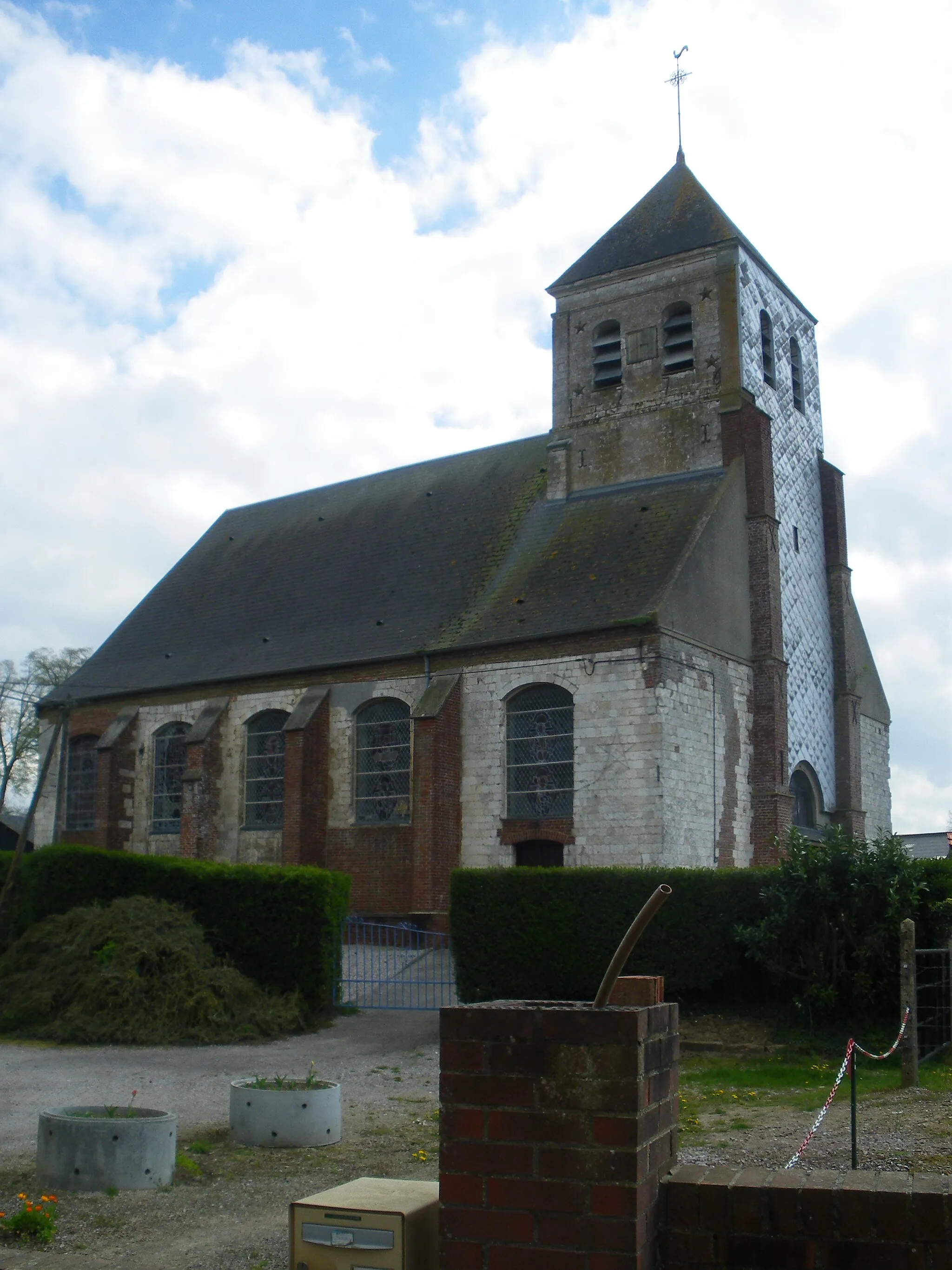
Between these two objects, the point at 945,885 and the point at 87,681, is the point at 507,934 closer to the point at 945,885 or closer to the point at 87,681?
the point at 945,885

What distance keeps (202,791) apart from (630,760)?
434 inches

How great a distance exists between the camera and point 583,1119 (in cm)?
289

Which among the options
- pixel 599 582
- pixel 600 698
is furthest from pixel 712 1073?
pixel 599 582

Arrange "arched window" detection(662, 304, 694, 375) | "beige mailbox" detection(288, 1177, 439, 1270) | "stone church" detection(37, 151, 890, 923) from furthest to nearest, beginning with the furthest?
1. "arched window" detection(662, 304, 694, 375)
2. "stone church" detection(37, 151, 890, 923)
3. "beige mailbox" detection(288, 1177, 439, 1270)

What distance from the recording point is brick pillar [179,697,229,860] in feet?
90.9

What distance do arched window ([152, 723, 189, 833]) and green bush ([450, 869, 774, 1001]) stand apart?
602 inches

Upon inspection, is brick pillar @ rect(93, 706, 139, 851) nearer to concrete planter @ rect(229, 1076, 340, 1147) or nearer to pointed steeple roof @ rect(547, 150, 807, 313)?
pointed steeple roof @ rect(547, 150, 807, 313)

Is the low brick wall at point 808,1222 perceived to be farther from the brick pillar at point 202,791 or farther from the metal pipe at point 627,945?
the brick pillar at point 202,791

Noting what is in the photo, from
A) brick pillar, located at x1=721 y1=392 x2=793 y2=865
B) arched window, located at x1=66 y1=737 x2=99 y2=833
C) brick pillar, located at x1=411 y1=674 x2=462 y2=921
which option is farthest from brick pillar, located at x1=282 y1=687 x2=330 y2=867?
brick pillar, located at x1=721 y1=392 x2=793 y2=865

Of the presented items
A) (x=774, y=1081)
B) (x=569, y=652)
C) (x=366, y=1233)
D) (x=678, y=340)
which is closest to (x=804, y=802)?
(x=569, y=652)

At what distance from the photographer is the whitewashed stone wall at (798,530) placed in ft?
85.6

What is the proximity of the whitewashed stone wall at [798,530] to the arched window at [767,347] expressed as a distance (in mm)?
162

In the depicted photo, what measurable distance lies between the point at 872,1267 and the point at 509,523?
2516cm

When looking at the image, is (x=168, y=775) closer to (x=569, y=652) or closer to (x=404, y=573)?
(x=404, y=573)
